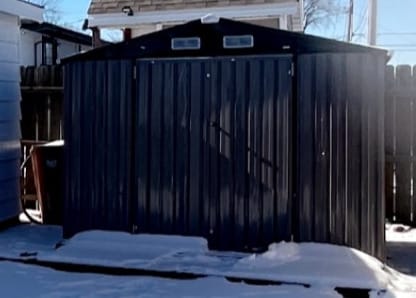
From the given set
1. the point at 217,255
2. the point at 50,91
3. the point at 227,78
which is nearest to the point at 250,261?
the point at 217,255

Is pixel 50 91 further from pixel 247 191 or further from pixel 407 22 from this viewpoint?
pixel 407 22

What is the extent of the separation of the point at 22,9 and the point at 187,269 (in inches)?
153

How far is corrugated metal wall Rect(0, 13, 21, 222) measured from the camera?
7059 millimetres

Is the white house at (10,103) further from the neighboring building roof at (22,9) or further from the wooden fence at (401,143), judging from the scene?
the wooden fence at (401,143)

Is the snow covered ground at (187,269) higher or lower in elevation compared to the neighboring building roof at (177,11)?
lower

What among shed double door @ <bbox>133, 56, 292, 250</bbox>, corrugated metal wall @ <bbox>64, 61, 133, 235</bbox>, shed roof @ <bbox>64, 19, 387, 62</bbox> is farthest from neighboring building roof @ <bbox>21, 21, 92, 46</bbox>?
shed double door @ <bbox>133, 56, 292, 250</bbox>

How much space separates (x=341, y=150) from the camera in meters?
5.49

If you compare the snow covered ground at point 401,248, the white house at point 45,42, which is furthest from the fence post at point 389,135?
the white house at point 45,42

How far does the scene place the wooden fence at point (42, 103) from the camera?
28.2ft

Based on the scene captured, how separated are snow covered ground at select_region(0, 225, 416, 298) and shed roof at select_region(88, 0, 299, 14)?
5.05 m

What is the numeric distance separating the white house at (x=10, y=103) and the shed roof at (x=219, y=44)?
1.34m

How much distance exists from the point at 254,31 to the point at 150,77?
1.10m

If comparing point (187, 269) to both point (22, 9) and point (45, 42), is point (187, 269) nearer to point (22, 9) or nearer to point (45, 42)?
point (22, 9)

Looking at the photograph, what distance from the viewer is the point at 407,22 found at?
14.1m
